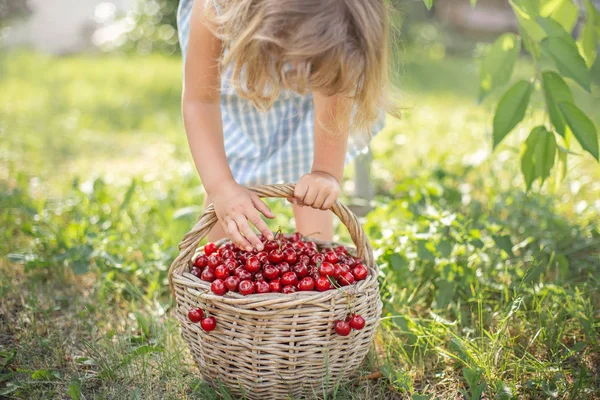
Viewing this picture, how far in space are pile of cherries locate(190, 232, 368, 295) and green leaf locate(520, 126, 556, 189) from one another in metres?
0.58

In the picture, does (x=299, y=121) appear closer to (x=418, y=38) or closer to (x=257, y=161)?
(x=257, y=161)

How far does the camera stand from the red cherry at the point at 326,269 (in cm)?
134

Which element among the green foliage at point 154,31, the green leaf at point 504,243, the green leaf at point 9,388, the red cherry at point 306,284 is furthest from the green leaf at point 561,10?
the green foliage at point 154,31

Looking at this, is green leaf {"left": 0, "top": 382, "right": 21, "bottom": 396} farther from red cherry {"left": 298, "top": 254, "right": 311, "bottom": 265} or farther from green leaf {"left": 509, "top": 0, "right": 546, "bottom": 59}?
green leaf {"left": 509, "top": 0, "right": 546, "bottom": 59}

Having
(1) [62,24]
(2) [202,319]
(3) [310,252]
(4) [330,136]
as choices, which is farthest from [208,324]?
(1) [62,24]

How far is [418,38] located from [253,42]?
724cm

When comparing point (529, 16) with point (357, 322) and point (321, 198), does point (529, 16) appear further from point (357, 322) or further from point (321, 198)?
point (357, 322)

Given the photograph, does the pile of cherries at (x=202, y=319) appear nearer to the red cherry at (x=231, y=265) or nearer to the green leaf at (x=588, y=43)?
the red cherry at (x=231, y=265)

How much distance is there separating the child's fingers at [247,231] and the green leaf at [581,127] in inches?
33.5

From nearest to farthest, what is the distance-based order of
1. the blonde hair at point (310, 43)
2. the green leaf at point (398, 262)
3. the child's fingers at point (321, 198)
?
the blonde hair at point (310, 43) → the child's fingers at point (321, 198) → the green leaf at point (398, 262)

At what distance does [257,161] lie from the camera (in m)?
1.93

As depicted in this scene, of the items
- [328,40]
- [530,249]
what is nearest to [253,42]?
[328,40]

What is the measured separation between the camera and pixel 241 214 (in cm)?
138

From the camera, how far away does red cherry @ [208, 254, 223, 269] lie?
1.40 m
